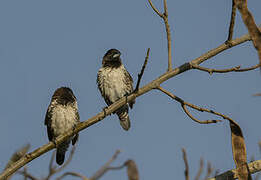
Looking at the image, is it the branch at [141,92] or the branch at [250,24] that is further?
the branch at [141,92]

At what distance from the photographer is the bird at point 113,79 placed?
9258 millimetres

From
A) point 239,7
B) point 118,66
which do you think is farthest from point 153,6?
point 118,66

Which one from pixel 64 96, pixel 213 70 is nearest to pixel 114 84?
pixel 64 96

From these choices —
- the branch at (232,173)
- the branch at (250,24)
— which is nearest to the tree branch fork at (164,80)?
the branch at (232,173)

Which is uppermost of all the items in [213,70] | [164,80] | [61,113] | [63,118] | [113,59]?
[113,59]

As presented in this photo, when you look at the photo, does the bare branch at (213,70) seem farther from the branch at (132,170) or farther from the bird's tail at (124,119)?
the bird's tail at (124,119)

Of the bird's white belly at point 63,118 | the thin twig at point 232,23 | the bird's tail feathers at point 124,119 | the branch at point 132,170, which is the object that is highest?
the bird's tail feathers at point 124,119

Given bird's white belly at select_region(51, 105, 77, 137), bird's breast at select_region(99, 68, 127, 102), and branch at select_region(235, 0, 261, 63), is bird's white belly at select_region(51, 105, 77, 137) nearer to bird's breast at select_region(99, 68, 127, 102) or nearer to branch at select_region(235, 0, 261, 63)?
bird's breast at select_region(99, 68, 127, 102)

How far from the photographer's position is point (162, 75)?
3.64 meters

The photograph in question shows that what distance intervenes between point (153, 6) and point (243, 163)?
162cm

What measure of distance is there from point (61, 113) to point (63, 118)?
0.39ft

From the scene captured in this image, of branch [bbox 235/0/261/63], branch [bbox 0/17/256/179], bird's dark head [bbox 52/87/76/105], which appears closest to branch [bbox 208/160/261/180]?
branch [bbox 0/17/256/179]

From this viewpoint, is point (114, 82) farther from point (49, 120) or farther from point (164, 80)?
point (164, 80)

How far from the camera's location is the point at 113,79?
30.3 feet
